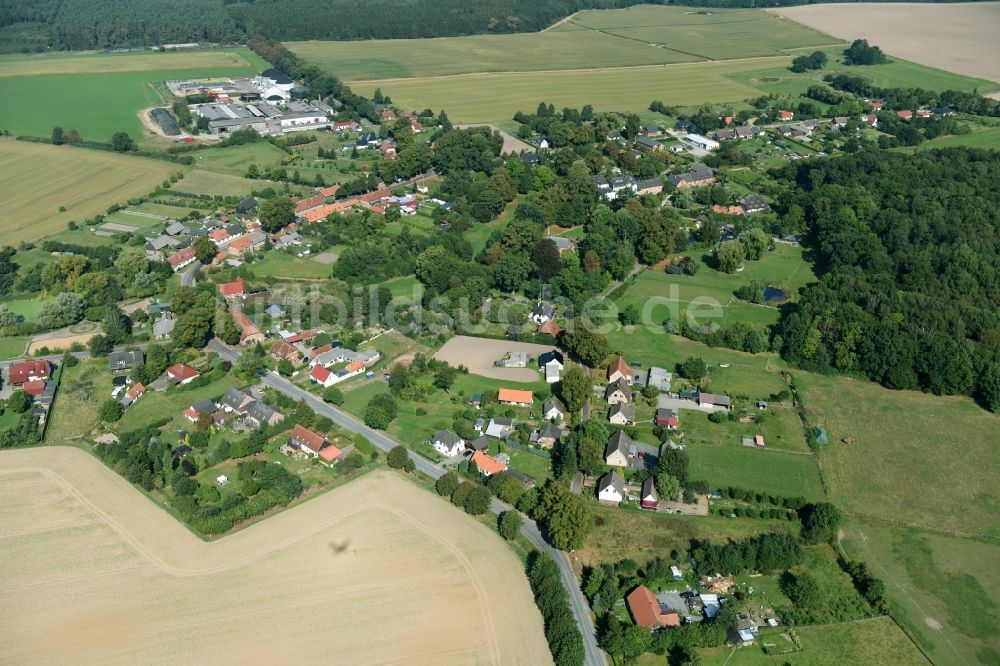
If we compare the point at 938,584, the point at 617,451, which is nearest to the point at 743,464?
the point at 617,451

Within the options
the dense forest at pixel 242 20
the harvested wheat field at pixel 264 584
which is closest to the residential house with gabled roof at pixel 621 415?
the harvested wheat field at pixel 264 584

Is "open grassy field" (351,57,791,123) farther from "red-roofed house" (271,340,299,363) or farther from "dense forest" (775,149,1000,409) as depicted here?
"red-roofed house" (271,340,299,363)

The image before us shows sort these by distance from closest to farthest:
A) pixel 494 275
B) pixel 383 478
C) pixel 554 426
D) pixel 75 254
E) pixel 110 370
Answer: pixel 383 478 → pixel 554 426 → pixel 110 370 → pixel 494 275 → pixel 75 254

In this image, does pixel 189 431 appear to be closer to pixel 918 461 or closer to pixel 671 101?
pixel 918 461

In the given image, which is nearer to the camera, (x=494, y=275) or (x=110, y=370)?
(x=110, y=370)

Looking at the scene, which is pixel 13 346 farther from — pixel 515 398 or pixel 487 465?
pixel 487 465

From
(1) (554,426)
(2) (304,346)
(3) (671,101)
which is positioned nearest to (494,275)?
(2) (304,346)
